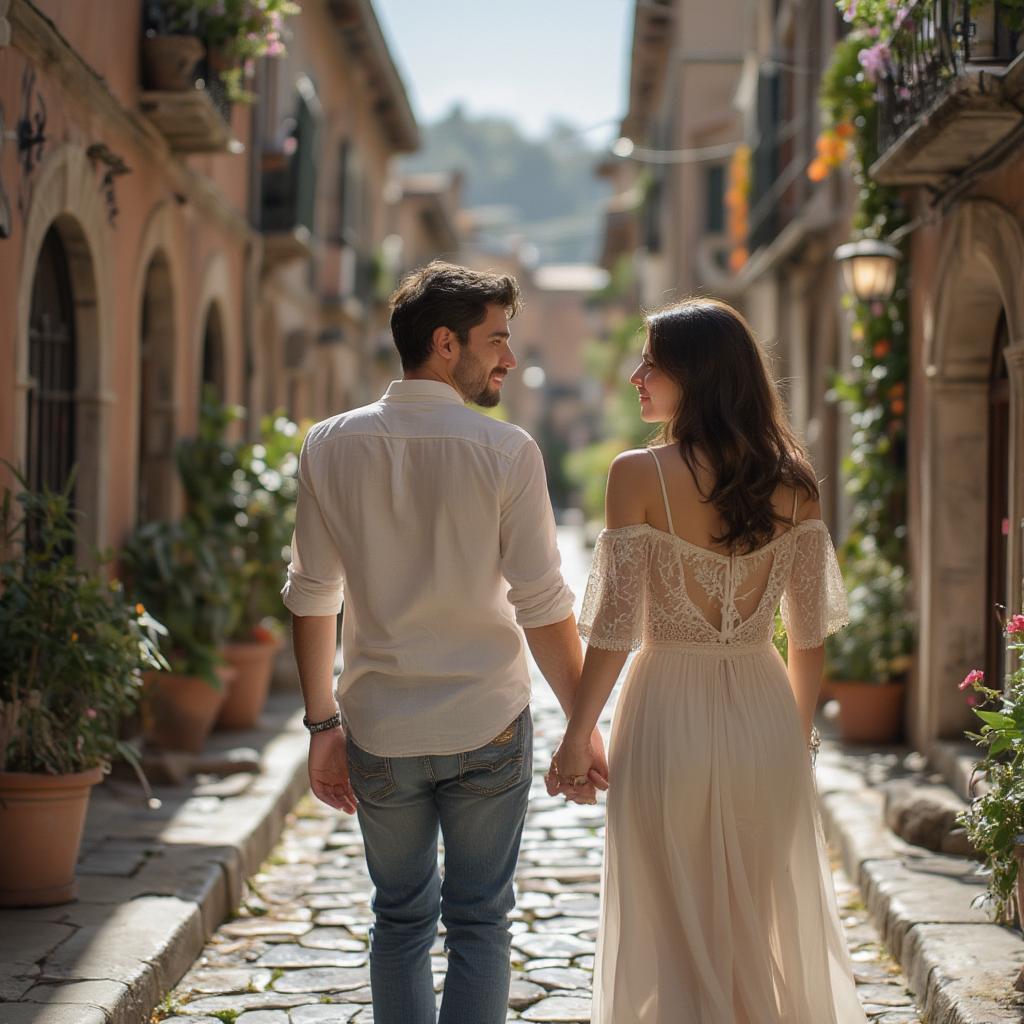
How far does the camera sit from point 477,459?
329 cm

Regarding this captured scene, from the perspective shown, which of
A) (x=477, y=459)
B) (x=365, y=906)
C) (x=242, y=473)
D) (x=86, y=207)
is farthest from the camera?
(x=242, y=473)

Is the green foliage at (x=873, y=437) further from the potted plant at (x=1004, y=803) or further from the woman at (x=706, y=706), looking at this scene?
the woman at (x=706, y=706)

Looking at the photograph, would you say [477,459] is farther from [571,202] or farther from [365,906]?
[571,202]

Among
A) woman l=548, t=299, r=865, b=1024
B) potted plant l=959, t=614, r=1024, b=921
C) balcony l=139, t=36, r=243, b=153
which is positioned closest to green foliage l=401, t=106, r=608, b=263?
balcony l=139, t=36, r=243, b=153

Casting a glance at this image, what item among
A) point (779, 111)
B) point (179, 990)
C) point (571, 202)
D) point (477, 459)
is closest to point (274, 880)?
point (179, 990)

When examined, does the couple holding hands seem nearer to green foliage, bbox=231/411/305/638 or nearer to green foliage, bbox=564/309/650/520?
green foliage, bbox=231/411/305/638

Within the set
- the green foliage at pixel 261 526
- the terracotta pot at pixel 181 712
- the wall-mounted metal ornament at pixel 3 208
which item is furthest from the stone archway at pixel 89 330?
the green foliage at pixel 261 526

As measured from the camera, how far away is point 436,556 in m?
3.31

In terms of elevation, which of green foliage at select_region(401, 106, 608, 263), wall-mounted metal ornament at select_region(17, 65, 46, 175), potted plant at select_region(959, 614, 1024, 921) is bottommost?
potted plant at select_region(959, 614, 1024, 921)

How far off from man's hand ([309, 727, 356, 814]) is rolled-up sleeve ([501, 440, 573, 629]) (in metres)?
0.55

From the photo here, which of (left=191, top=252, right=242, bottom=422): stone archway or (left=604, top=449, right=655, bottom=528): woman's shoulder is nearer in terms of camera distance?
(left=604, top=449, right=655, bottom=528): woman's shoulder

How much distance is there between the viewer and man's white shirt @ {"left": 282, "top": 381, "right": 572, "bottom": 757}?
10.9 feet

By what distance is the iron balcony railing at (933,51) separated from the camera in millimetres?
6273

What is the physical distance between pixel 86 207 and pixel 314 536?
4.83 meters
